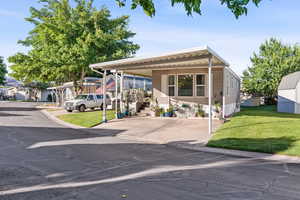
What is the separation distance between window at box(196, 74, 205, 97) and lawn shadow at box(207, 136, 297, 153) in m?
7.78

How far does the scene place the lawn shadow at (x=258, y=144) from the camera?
7.75 m

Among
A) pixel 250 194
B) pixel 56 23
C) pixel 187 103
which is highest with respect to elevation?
pixel 56 23

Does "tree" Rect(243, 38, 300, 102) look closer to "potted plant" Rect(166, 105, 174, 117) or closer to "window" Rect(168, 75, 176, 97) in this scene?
"window" Rect(168, 75, 176, 97)

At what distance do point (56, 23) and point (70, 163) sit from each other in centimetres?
2503

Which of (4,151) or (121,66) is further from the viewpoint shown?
(121,66)

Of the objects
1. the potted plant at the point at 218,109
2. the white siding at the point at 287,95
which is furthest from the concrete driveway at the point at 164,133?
the white siding at the point at 287,95

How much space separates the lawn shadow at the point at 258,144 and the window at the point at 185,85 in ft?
26.6

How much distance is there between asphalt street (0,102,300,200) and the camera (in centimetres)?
425

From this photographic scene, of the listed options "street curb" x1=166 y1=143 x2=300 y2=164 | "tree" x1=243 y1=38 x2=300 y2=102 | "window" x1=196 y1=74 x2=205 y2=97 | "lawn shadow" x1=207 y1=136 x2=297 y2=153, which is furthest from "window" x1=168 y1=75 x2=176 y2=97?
"tree" x1=243 y1=38 x2=300 y2=102

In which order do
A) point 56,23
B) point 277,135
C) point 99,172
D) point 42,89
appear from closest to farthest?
1. point 99,172
2. point 277,135
3. point 56,23
4. point 42,89

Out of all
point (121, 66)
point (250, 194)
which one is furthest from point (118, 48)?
point (250, 194)

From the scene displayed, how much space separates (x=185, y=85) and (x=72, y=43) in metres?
15.4

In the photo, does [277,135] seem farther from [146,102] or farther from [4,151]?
[146,102]

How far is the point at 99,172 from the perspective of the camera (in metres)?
5.48
